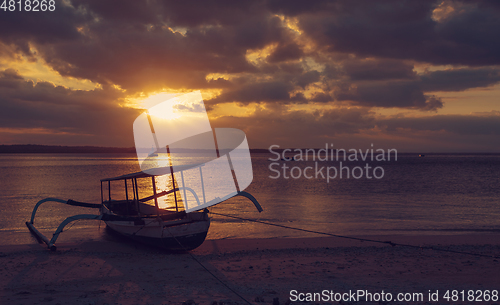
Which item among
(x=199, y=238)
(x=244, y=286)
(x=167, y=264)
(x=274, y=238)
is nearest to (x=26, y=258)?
(x=167, y=264)

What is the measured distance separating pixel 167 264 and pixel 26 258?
Result: 477cm

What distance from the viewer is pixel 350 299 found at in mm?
7617

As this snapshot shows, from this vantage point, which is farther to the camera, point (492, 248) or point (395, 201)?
point (395, 201)

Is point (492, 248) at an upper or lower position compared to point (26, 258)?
lower

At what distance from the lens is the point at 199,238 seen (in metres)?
12.2

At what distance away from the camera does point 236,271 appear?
9.88m

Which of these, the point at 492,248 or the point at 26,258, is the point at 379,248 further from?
the point at 26,258

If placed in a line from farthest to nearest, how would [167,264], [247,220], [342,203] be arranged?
[342,203], [247,220], [167,264]

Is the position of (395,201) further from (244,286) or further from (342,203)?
(244,286)

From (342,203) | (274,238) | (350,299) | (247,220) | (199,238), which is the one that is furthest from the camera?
(342,203)

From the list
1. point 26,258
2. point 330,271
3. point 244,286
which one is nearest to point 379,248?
point 330,271

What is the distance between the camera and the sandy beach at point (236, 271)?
8.01m

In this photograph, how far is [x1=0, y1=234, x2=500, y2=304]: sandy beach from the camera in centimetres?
801

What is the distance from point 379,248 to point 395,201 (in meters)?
15.9
